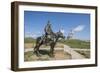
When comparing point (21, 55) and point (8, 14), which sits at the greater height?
point (8, 14)

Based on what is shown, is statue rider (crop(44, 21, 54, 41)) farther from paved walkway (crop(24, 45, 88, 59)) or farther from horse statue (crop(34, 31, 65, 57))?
paved walkway (crop(24, 45, 88, 59))

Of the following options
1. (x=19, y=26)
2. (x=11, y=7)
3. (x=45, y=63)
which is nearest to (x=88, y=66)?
(x=45, y=63)

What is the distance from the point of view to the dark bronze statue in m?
1.98

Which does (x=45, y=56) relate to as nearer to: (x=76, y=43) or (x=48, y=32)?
(x=48, y=32)

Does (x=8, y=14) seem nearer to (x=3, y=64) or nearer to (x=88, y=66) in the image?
(x=3, y=64)

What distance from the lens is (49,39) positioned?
201 cm

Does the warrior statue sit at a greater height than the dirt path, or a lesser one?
greater

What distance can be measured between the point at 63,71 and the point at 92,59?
32 cm

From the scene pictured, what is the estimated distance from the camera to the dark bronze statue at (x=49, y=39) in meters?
1.98

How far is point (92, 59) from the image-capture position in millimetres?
2182

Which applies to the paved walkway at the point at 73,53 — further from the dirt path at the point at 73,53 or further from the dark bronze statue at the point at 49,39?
the dark bronze statue at the point at 49,39

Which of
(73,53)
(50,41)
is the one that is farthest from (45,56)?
(73,53)

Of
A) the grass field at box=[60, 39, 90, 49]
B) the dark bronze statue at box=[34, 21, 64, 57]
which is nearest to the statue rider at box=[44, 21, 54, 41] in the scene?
the dark bronze statue at box=[34, 21, 64, 57]

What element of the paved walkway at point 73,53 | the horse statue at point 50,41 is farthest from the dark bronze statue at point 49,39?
the paved walkway at point 73,53
